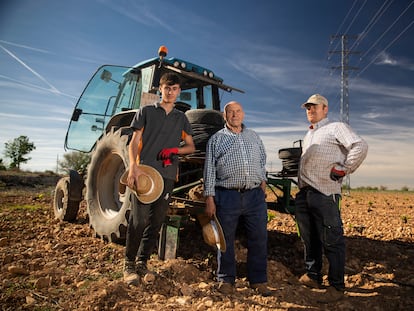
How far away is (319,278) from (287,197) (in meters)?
1.22

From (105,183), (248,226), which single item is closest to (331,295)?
(248,226)

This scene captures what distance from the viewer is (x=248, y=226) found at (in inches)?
116

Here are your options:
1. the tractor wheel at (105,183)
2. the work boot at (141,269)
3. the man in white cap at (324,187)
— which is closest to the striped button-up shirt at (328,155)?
the man in white cap at (324,187)

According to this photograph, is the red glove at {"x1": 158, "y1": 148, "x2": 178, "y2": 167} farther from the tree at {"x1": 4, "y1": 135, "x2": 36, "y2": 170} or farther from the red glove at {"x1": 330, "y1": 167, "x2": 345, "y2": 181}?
the tree at {"x1": 4, "y1": 135, "x2": 36, "y2": 170}

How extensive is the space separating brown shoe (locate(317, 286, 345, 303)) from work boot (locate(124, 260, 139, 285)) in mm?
1571

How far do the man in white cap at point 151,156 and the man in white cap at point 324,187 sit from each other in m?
1.27

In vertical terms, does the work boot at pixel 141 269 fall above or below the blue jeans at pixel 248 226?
below

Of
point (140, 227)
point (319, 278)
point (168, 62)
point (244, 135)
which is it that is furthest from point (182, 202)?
point (168, 62)

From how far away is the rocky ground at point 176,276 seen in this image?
2490 mm

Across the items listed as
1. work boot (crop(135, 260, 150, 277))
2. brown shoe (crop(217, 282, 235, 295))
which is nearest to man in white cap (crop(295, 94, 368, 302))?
brown shoe (crop(217, 282, 235, 295))

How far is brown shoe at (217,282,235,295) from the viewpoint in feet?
9.03

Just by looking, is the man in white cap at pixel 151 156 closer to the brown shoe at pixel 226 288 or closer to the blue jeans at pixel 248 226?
the blue jeans at pixel 248 226

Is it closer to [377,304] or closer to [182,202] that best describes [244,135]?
[182,202]

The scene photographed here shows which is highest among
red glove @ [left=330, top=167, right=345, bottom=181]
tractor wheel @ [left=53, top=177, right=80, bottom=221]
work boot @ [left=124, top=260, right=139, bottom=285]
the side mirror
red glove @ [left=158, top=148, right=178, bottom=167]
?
the side mirror
